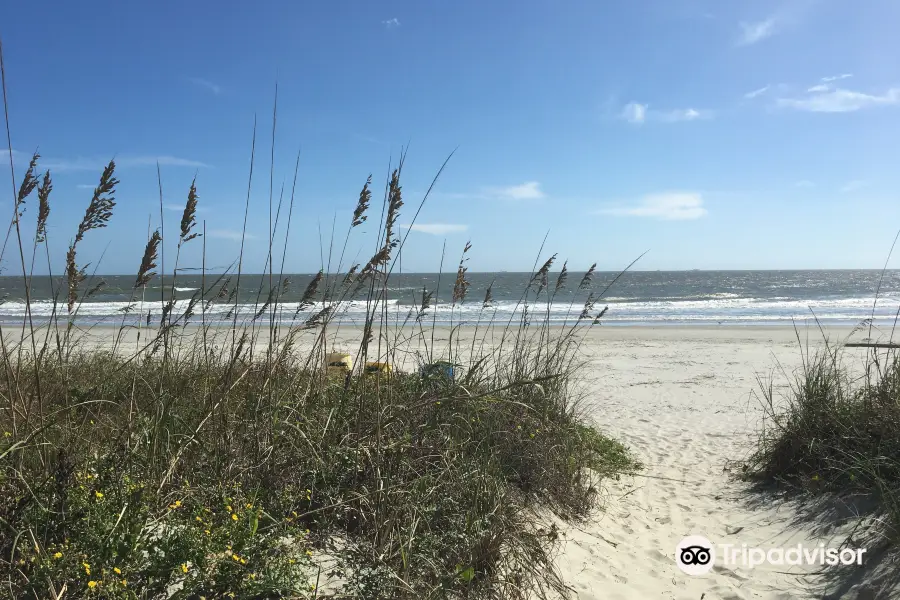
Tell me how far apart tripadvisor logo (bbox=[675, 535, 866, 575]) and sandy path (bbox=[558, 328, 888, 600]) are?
0.06 metres

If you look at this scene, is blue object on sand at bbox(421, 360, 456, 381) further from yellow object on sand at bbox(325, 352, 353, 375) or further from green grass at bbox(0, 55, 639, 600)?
yellow object on sand at bbox(325, 352, 353, 375)

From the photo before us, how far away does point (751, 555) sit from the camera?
139 inches

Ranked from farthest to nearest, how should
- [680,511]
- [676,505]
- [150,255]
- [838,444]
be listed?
1. [676,505]
2. [680,511]
3. [838,444]
4. [150,255]

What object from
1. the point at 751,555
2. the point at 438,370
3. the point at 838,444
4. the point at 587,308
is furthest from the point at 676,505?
the point at 438,370

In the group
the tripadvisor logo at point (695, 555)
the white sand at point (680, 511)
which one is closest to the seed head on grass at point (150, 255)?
the white sand at point (680, 511)

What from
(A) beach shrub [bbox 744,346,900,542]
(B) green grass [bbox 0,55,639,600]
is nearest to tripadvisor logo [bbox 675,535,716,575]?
(B) green grass [bbox 0,55,639,600]

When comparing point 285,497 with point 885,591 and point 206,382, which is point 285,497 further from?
point 885,591

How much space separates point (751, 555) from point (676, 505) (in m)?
0.86

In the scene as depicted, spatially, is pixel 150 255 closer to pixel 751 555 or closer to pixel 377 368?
pixel 377 368

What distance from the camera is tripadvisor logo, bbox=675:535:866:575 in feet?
10.7

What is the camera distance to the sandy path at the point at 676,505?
3152 millimetres

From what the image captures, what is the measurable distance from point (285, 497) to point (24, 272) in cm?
154

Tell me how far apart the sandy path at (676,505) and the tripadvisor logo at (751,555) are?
0.06 metres

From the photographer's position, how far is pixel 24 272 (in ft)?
8.35
